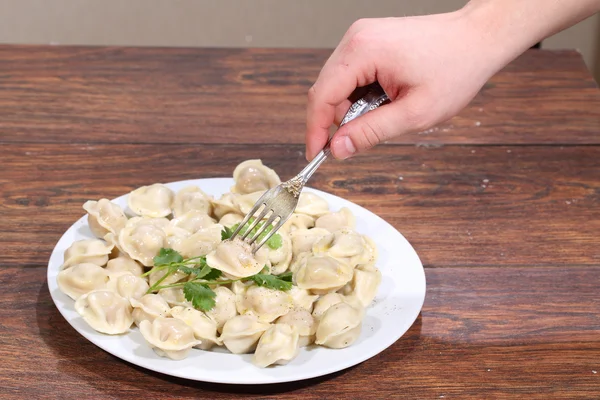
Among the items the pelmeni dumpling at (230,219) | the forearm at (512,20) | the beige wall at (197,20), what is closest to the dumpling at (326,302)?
the pelmeni dumpling at (230,219)

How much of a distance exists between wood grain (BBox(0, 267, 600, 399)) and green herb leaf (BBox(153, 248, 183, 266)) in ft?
0.48

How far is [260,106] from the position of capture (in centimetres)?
177

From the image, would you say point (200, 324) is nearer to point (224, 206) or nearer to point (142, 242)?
point (142, 242)

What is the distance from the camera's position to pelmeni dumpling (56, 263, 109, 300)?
3.50 ft

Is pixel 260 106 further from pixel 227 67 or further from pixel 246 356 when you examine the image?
pixel 246 356

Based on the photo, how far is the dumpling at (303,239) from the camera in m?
1.20

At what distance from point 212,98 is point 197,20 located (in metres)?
1.56

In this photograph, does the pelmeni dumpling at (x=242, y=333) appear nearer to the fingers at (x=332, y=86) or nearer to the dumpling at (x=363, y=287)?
the dumpling at (x=363, y=287)

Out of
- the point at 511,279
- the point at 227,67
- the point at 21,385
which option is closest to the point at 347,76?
the point at 511,279

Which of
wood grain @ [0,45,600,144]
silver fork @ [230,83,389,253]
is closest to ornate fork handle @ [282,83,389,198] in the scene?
silver fork @ [230,83,389,253]

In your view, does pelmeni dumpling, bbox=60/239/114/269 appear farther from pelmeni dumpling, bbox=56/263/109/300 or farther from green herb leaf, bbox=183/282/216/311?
green herb leaf, bbox=183/282/216/311

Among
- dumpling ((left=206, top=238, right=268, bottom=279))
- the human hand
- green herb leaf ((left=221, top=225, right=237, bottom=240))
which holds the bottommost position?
green herb leaf ((left=221, top=225, right=237, bottom=240))

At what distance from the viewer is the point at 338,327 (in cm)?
99

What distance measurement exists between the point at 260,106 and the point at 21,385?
0.94 meters
